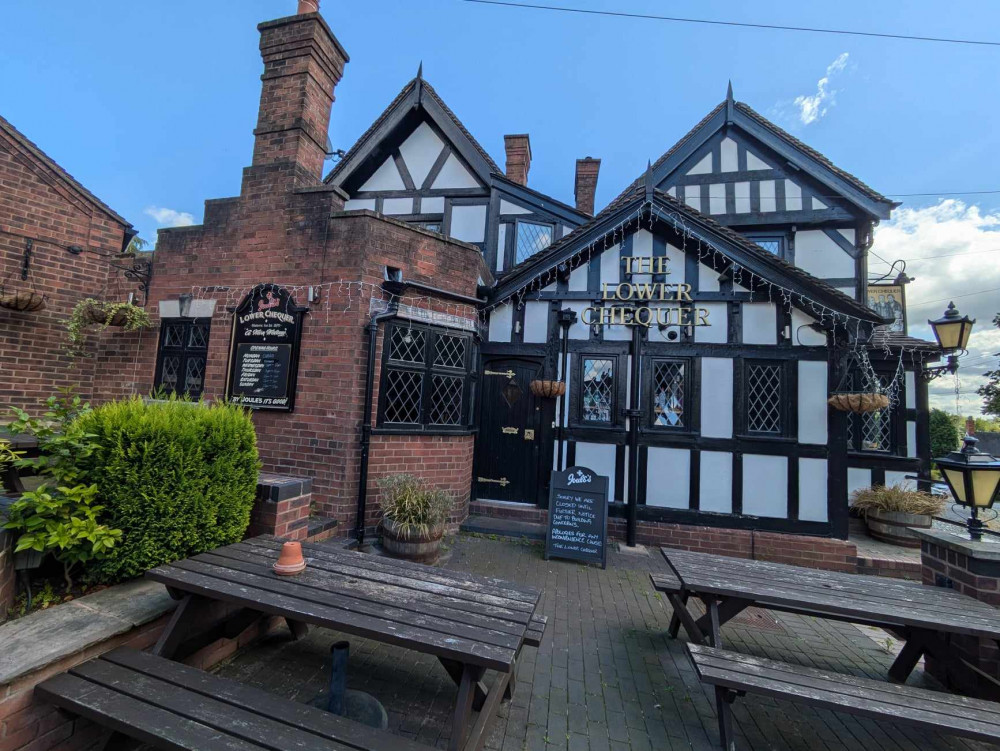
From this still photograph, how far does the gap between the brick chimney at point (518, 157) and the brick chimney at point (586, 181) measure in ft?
4.13

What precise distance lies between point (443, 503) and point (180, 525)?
2678 millimetres

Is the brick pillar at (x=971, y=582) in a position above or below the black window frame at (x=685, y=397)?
below

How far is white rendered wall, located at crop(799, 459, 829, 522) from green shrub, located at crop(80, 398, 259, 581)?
6.65m

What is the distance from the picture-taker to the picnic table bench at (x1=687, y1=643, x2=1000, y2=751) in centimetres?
208

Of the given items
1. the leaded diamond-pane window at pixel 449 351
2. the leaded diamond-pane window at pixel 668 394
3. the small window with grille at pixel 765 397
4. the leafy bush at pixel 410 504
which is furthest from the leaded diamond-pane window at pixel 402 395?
the small window with grille at pixel 765 397

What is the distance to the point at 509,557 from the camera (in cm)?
532

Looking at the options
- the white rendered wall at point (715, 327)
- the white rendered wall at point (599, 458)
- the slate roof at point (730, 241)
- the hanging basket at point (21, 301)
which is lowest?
the white rendered wall at point (599, 458)

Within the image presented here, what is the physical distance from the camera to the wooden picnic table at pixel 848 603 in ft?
8.79

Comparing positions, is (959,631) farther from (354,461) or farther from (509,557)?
(354,461)

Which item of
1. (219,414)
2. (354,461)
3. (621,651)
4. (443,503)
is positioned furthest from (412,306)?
(621,651)

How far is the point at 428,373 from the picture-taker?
18.7ft

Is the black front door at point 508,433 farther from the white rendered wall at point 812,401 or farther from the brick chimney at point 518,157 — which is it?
the brick chimney at point 518,157

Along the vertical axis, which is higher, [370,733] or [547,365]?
[547,365]

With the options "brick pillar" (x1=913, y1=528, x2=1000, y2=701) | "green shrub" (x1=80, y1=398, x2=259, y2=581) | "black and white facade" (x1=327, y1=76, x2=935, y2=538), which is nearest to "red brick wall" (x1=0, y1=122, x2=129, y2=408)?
"green shrub" (x1=80, y1=398, x2=259, y2=581)
